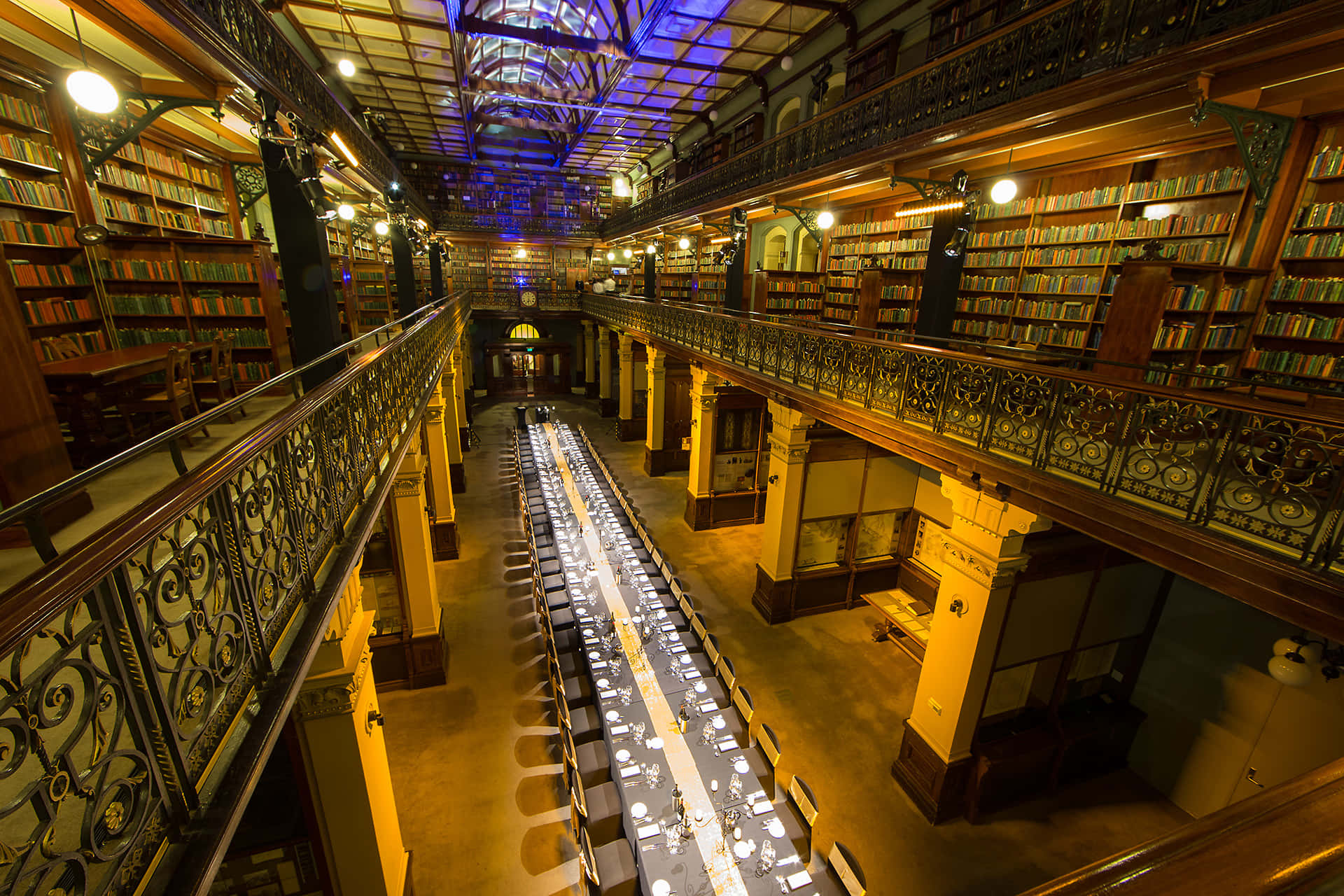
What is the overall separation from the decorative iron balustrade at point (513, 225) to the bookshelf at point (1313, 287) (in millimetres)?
18459

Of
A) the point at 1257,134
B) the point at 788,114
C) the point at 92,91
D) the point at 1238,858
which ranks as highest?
the point at 788,114

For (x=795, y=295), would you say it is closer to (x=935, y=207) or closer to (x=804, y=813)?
(x=935, y=207)

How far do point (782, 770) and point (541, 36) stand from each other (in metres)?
11.2

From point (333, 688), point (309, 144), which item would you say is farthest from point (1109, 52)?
point (333, 688)

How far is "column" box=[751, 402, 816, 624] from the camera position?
7.45m

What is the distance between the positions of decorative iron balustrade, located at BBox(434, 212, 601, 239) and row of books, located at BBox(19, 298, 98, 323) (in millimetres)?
13240

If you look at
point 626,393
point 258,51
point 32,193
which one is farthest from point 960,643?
point 626,393

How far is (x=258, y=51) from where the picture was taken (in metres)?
3.96

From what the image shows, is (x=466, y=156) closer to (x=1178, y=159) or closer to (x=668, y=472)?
(x=668, y=472)

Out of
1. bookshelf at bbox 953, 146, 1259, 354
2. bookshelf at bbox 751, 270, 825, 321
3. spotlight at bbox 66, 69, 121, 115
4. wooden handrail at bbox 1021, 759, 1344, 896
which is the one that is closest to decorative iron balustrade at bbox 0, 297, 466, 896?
wooden handrail at bbox 1021, 759, 1344, 896

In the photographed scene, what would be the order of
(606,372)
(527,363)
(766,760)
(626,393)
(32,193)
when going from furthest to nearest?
1. (527,363)
2. (606,372)
3. (626,393)
4. (766,760)
5. (32,193)

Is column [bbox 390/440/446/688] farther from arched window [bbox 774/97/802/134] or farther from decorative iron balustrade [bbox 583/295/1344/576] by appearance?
arched window [bbox 774/97/802/134]

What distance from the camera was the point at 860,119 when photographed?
6781 millimetres

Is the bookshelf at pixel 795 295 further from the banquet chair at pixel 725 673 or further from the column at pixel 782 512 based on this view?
the banquet chair at pixel 725 673
